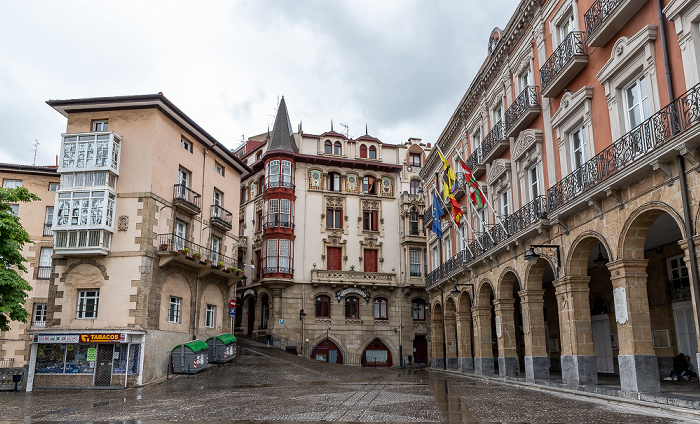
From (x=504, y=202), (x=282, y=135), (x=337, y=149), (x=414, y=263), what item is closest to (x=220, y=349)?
(x=504, y=202)

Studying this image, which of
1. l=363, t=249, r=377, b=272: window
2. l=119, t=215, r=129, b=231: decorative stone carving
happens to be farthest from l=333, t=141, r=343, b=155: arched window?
l=119, t=215, r=129, b=231: decorative stone carving

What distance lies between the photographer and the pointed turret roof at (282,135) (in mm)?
44906

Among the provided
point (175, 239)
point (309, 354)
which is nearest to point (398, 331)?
point (309, 354)

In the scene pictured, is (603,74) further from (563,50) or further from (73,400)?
(73,400)

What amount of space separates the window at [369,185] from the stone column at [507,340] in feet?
77.1

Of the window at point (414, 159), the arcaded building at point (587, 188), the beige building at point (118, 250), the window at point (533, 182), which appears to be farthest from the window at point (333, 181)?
the window at point (533, 182)

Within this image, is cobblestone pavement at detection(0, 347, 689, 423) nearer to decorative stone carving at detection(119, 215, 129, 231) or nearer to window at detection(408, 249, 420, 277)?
decorative stone carving at detection(119, 215, 129, 231)

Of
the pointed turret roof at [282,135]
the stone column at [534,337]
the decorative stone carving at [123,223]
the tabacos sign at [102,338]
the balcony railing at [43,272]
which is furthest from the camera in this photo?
the pointed turret roof at [282,135]

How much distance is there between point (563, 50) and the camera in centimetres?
1862

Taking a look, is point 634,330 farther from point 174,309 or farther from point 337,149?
point 337,149

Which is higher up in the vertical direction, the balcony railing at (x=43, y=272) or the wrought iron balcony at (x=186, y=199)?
the wrought iron balcony at (x=186, y=199)

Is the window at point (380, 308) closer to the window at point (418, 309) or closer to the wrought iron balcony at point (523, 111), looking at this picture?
the window at point (418, 309)

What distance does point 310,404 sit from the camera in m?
15.7

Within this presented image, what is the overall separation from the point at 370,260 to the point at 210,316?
16.2 m
